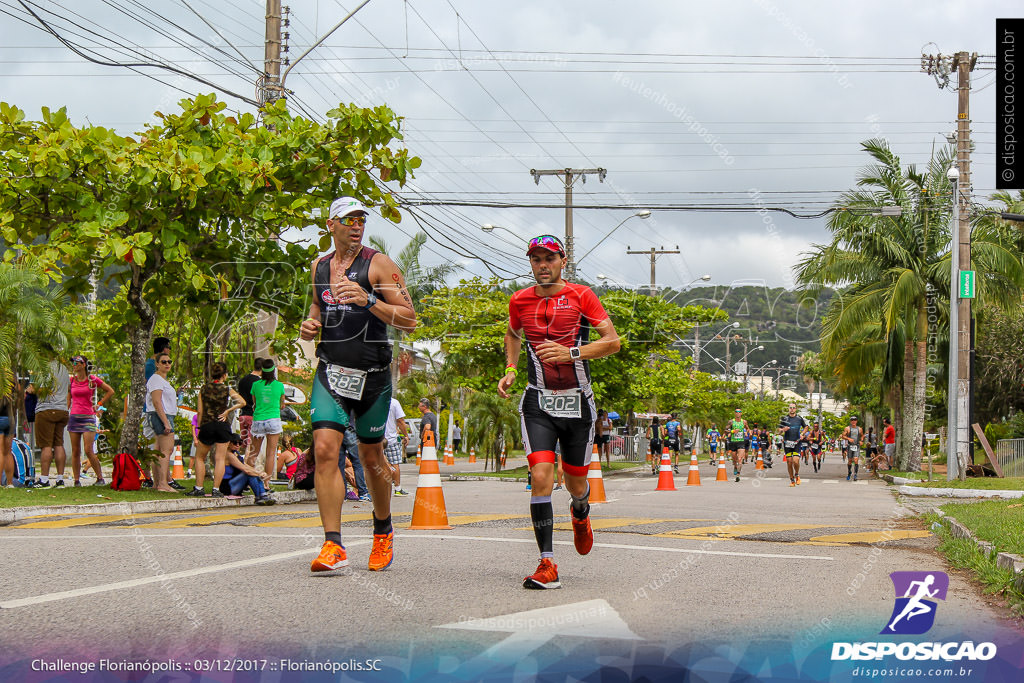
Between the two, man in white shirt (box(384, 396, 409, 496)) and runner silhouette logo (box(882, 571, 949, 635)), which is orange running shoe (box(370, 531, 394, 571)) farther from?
man in white shirt (box(384, 396, 409, 496))

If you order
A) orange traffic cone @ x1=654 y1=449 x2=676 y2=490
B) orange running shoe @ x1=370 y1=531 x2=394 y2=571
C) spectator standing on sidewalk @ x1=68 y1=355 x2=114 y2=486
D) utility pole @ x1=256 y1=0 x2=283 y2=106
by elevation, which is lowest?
orange traffic cone @ x1=654 y1=449 x2=676 y2=490

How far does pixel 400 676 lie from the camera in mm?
4074

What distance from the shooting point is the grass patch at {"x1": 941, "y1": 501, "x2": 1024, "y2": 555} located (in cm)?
809

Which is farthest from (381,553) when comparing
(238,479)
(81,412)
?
(81,412)

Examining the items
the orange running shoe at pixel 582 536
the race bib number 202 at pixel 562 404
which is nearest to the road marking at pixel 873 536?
the orange running shoe at pixel 582 536

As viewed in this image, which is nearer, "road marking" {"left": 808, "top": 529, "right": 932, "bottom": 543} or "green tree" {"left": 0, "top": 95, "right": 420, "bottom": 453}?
"road marking" {"left": 808, "top": 529, "right": 932, "bottom": 543}

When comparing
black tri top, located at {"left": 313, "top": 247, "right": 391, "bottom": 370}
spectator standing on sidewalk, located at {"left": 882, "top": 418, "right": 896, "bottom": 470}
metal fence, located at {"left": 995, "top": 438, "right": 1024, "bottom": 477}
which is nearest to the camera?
black tri top, located at {"left": 313, "top": 247, "right": 391, "bottom": 370}

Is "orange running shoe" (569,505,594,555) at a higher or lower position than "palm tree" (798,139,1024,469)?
lower

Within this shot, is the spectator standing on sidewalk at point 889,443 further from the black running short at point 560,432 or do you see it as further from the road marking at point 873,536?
the black running short at point 560,432

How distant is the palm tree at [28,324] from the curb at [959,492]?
15767 millimetres

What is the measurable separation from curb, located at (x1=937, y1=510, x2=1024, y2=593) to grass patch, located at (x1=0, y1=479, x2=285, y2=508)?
848 cm

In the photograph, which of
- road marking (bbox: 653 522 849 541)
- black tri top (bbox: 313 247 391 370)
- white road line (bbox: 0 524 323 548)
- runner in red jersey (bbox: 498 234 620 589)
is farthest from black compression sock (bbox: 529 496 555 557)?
road marking (bbox: 653 522 849 541)

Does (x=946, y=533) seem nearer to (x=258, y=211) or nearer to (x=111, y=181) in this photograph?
(x=258, y=211)

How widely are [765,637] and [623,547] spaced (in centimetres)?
357
